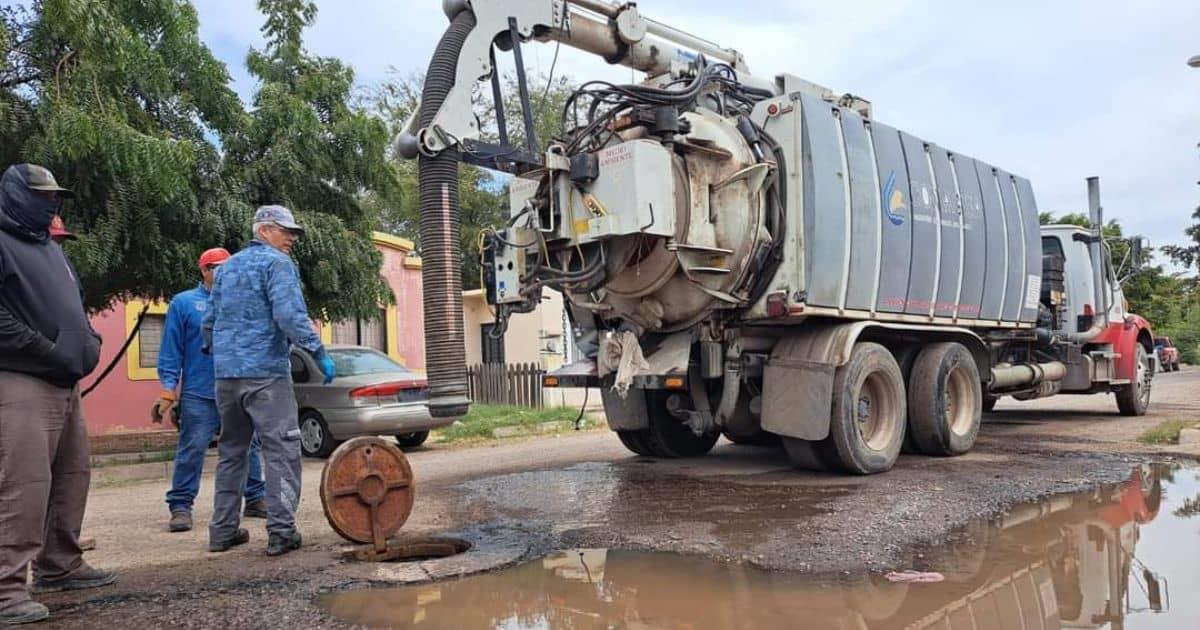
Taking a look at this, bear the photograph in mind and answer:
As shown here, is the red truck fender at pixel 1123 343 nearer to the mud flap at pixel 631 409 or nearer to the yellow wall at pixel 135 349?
the mud flap at pixel 631 409

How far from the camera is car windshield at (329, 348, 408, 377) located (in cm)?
1073

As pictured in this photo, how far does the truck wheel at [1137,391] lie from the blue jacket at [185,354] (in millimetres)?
11542

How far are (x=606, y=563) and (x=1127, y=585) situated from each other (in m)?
2.57

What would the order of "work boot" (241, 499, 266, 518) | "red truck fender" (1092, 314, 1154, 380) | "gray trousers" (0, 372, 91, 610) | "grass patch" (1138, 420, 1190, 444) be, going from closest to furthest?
"gray trousers" (0, 372, 91, 610) < "work boot" (241, 499, 266, 518) < "grass patch" (1138, 420, 1190, 444) < "red truck fender" (1092, 314, 1154, 380)

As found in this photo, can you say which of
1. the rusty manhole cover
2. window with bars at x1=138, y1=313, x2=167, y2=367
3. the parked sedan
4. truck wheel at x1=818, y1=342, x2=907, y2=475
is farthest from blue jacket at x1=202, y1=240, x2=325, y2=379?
window with bars at x1=138, y1=313, x2=167, y2=367

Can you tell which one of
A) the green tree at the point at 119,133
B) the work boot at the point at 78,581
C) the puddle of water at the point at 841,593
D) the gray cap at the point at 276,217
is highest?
the green tree at the point at 119,133

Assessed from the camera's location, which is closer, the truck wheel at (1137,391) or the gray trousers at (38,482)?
the gray trousers at (38,482)

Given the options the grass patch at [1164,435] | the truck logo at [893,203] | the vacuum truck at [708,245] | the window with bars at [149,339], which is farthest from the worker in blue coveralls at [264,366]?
the window with bars at [149,339]

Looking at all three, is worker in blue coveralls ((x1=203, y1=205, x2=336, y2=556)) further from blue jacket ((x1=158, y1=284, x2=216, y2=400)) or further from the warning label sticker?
the warning label sticker

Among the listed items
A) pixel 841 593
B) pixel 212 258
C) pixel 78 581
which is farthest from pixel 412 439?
pixel 841 593

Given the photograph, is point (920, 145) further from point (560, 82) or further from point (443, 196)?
point (560, 82)

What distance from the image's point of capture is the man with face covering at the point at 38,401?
4.05 metres

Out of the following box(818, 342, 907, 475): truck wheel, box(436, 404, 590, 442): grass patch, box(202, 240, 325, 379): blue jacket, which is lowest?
box(436, 404, 590, 442): grass patch

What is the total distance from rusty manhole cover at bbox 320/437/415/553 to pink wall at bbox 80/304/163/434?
37.8ft
